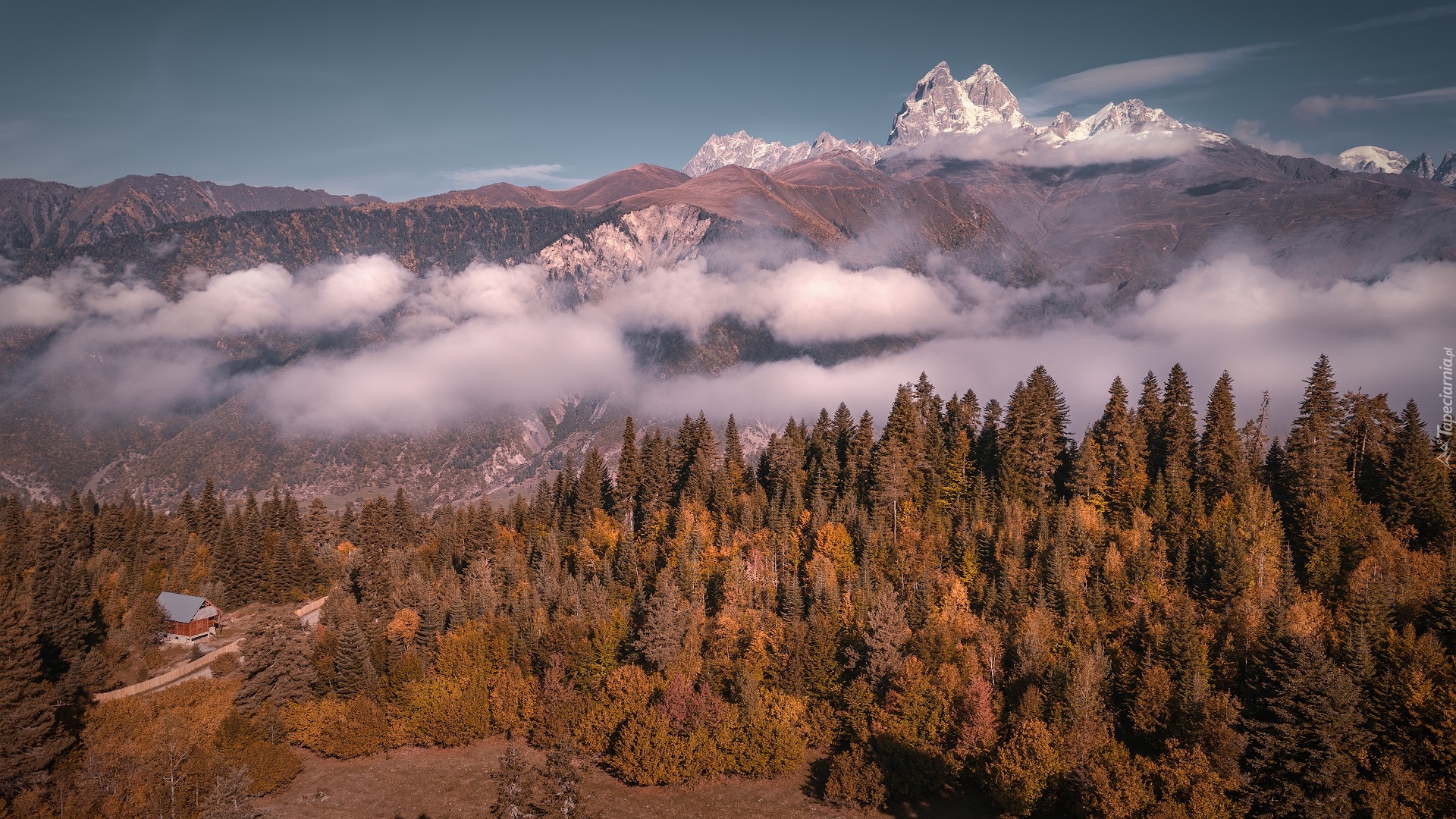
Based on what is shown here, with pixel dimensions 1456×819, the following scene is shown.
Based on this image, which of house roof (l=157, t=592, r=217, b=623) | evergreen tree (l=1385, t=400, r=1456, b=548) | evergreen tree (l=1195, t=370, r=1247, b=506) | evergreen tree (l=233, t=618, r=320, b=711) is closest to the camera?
evergreen tree (l=233, t=618, r=320, b=711)

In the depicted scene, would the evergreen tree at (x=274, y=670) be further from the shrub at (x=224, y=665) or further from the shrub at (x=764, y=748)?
the shrub at (x=764, y=748)

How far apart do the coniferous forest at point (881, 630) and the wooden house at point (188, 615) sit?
8.74 ft

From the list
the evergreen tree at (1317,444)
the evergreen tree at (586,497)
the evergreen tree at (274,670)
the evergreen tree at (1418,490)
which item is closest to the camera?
the evergreen tree at (274,670)

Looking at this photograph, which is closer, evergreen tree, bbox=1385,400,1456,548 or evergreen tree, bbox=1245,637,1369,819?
evergreen tree, bbox=1245,637,1369,819

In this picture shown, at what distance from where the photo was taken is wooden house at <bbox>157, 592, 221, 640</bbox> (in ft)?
367

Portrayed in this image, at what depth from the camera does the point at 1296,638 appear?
72.3 meters

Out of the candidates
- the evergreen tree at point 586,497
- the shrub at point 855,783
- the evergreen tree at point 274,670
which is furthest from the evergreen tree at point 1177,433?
the evergreen tree at point 274,670

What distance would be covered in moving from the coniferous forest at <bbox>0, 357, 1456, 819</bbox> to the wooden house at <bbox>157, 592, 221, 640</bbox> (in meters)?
2.66

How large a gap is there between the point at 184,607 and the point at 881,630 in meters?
92.0

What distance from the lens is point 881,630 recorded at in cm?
9150

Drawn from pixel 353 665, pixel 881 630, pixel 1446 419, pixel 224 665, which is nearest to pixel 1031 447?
pixel 881 630

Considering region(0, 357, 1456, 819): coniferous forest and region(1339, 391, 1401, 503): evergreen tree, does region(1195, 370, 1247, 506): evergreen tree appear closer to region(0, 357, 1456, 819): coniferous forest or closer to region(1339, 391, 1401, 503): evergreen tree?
region(0, 357, 1456, 819): coniferous forest

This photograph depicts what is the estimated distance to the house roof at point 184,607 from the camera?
112 metres

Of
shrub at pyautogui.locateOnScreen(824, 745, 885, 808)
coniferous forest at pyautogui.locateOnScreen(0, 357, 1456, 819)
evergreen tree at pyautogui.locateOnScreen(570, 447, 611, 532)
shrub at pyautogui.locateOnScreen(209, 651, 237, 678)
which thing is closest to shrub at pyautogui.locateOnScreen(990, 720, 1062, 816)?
coniferous forest at pyautogui.locateOnScreen(0, 357, 1456, 819)
